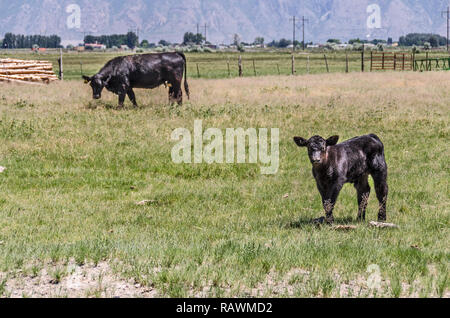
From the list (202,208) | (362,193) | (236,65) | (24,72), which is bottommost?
(202,208)

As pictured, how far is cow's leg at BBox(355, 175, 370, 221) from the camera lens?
9.73m

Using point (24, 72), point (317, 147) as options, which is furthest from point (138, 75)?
point (317, 147)

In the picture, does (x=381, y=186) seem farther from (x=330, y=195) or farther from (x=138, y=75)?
(x=138, y=75)

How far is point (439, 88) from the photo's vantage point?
107ft

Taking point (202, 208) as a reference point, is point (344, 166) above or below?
above

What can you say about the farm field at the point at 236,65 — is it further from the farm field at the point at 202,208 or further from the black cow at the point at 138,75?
the farm field at the point at 202,208

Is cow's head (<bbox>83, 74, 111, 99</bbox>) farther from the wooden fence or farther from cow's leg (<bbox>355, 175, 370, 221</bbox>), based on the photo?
the wooden fence

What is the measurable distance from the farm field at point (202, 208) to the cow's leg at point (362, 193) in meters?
0.28

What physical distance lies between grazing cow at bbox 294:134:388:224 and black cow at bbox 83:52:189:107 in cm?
1682

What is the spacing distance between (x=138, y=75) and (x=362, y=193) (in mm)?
17564

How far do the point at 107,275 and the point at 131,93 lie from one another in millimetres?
19958

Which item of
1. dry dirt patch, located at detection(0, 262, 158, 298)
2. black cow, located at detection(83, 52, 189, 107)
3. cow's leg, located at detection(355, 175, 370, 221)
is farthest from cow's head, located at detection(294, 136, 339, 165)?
black cow, located at detection(83, 52, 189, 107)

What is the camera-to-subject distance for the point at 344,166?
9.05m
